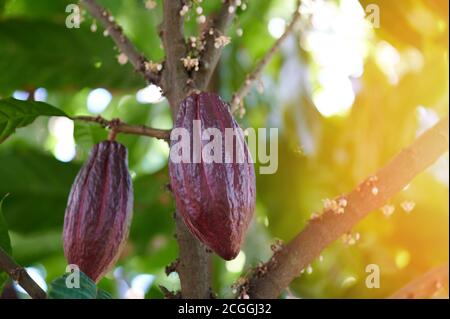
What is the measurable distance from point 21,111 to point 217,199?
0.28 m

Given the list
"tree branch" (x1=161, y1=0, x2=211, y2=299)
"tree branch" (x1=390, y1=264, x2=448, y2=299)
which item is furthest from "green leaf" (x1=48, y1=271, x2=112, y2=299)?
"tree branch" (x1=390, y1=264, x2=448, y2=299)

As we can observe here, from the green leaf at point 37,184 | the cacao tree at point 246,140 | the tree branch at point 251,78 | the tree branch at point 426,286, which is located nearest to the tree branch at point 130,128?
the cacao tree at point 246,140

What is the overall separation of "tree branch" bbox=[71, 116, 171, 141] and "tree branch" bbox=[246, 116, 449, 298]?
0.59 feet

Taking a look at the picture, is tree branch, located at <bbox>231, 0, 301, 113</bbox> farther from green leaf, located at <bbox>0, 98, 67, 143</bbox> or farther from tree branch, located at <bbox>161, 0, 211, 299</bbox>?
green leaf, located at <bbox>0, 98, 67, 143</bbox>

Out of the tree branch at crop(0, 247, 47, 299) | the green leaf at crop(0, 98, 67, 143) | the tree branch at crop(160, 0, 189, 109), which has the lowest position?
the tree branch at crop(0, 247, 47, 299)

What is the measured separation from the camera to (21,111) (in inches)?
35.0

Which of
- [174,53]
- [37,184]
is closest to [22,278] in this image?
[174,53]

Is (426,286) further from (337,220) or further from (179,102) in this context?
(179,102)

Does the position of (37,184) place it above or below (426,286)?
above

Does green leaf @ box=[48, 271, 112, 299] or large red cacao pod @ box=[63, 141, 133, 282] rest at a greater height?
large red cacao pod @ box=[63, 141, 133, 282]

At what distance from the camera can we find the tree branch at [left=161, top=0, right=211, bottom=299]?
2.77ft

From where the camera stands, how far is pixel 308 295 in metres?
1.50

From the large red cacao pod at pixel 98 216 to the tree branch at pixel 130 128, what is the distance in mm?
38
